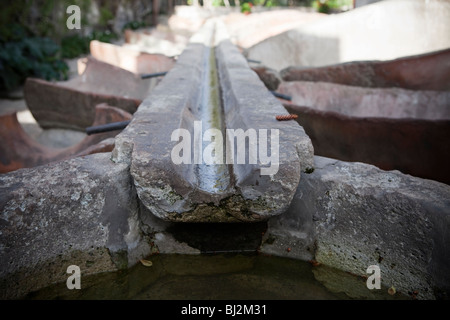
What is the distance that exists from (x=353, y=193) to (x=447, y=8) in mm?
3753

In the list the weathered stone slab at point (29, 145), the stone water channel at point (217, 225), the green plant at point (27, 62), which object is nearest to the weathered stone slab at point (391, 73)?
the weathered stone slab at point (29, 145)

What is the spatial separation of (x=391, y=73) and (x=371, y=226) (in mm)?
2739

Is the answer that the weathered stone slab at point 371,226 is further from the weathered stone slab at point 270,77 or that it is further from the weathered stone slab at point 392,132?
the weathered stone slab at point 270,77

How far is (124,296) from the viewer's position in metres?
1.30

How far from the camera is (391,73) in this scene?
11.5 feet

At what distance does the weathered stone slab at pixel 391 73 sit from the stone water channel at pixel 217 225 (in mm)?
2364

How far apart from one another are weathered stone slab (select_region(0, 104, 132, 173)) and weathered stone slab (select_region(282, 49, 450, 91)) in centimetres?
214

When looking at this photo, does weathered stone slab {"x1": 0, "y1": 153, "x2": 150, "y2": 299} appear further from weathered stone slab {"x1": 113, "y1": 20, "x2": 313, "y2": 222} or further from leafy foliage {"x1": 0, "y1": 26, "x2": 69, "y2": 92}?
leafy foliage {"x1": 0, "y1": 26, "x2": 69, "y2": 92}

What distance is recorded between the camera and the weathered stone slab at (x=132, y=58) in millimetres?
4996

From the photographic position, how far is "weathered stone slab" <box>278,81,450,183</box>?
6.84 feet

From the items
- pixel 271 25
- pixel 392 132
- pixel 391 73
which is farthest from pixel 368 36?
pixel 271 25

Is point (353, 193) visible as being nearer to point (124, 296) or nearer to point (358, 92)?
point (124, 296)

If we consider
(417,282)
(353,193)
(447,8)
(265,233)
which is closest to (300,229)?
(265,233)

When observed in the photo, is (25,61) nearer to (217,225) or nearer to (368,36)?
(368,36)
